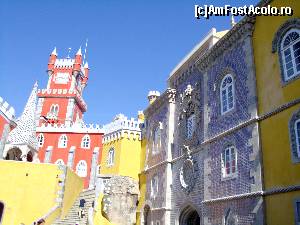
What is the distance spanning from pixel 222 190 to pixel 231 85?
4.98 meters

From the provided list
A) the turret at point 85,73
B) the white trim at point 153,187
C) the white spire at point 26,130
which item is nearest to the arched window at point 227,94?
the white trim at point 153,187

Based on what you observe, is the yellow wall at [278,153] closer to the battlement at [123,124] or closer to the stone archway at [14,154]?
the battlement at [123,124]

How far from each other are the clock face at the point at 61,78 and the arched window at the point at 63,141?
655 inches

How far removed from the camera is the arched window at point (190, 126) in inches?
732

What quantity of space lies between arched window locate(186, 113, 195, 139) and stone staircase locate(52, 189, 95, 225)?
8.33 meters

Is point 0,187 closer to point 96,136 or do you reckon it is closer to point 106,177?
point 106,177

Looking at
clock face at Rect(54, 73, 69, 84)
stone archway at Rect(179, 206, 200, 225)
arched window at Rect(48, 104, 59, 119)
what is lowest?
stone archway at Rect(179, 206, 200, 225)

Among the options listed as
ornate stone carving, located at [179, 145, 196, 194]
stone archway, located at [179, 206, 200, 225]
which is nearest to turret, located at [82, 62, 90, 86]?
ornate stone carving, located at [179, 145, 196, 194]

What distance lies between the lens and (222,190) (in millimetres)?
14445

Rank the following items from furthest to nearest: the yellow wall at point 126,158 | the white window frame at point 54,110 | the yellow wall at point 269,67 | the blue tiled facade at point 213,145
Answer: the white window frame at point 54,110, the yellow wall at point 126,158, the blue tiled facade at point 213,145, the yellow wall at point 269,67

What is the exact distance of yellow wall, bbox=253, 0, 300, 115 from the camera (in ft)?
38.6

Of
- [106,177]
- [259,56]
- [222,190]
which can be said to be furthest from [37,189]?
[259,56]

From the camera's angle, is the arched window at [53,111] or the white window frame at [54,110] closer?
the arched window at [53,111]

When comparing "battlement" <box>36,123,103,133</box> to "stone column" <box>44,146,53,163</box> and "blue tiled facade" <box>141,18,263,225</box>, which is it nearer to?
"stone column" <box>44,146,53,163</box>
